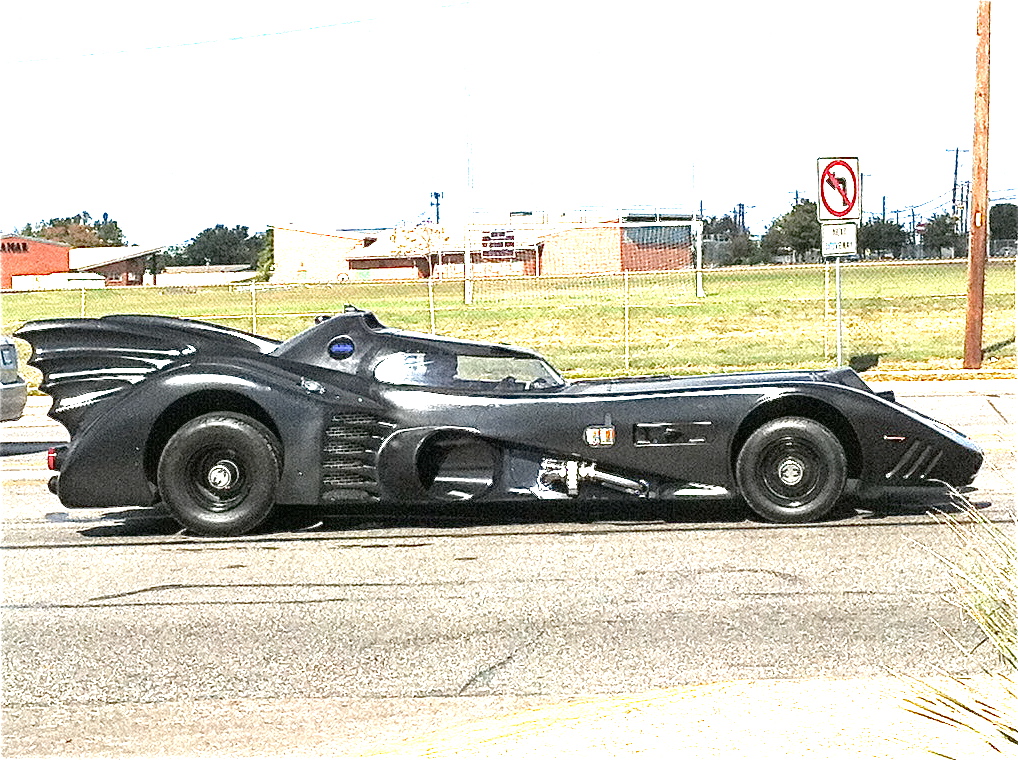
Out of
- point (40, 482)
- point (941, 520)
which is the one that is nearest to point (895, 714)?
point (941, 520)

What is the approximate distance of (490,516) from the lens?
10211 millimetres

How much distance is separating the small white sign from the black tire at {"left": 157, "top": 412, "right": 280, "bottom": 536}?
1360 centimetres

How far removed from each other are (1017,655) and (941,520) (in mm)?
4915

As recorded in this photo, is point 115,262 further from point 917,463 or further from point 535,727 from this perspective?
point 535,727

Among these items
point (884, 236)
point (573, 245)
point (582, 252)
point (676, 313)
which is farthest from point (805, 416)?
point (884, 236)

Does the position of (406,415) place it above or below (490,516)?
above

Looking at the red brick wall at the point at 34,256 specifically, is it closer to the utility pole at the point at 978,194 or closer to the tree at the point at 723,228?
the tree at the point at 723,228

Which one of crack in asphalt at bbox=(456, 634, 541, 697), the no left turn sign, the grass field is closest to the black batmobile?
crack in asphalt at bbox=(456, 634, 541, 697)

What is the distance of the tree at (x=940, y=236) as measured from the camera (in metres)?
66.9

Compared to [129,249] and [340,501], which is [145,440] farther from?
[129,249]

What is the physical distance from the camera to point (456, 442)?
367 inches

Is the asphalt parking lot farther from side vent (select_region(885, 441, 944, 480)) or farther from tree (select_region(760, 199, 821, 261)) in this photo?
tree (select_region(760, 199, 821, 261))

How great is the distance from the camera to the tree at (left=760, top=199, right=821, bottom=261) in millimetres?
69812

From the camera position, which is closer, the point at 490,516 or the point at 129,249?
the point at 490,516
